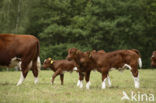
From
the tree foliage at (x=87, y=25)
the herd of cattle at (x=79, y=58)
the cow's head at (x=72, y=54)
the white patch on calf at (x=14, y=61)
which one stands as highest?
the cow's head at (x=72, y=54)

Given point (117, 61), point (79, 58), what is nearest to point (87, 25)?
point (117, 61)

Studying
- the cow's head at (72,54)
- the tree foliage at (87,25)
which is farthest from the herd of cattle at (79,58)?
the tree foliage at (87,25)

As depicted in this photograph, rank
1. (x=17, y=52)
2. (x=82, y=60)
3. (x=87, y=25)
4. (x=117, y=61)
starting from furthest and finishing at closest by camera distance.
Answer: (x=87, y=25)
(x=117, y=61)
(x=17, y=52)
(x=82, y=60)

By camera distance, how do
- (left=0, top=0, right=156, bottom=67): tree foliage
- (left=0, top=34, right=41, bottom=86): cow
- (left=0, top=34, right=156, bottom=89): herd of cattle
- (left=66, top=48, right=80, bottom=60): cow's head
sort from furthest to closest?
(left=0, top=0, right=156, bottom=67): tree foliage < (left=0, top=34, right=41, bottom=86): cow < (left=0, top=34, right=156, bottom=89): herd of cattle < (left=66, top=48, right=80, bottom=60): cow's head

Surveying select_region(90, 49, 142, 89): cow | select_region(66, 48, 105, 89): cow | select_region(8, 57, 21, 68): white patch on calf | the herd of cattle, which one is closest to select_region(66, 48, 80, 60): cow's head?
select_region(66, 48, 105, 89): cow

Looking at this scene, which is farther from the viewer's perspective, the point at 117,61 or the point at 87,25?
the point at 87,25

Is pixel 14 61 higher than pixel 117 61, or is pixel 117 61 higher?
pixel 117 61

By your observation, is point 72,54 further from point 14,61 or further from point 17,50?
point 14,61

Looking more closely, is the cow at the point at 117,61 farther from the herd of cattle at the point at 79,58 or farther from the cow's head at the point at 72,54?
the cow's head at the point at 72,54

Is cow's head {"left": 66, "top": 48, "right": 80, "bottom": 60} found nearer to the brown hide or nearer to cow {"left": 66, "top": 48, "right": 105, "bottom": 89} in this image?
cow {"left": 66, "top": 48, "right": 105, "bottom": 89}

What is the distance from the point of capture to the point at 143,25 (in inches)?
1618

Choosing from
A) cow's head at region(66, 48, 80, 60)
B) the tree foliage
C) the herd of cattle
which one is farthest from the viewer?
the tree foliage

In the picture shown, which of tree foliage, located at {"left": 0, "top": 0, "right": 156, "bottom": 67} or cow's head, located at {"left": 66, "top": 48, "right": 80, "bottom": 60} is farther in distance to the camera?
tree foliage, located at {"left": 0, "top": 0, "right": 156, "bottom": 67}

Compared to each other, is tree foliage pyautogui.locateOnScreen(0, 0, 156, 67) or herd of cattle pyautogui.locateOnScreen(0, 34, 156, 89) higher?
herd of cattle pyautogui.locateOnScreen(0, 34, 156, 89)
